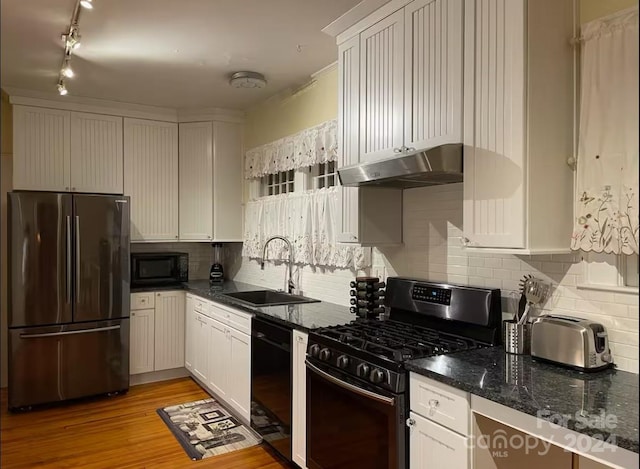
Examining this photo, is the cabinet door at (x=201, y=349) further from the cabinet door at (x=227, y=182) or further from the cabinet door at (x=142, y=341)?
the cabinet door at (x=227, y=182)

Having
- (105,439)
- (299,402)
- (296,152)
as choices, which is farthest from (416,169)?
(105,439)

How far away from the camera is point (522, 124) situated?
71.5 inches

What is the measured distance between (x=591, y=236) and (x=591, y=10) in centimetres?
90

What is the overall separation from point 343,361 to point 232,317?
1.54 meters

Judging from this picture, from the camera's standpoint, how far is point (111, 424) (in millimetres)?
3605

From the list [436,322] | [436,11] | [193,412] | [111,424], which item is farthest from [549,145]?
[111,424]

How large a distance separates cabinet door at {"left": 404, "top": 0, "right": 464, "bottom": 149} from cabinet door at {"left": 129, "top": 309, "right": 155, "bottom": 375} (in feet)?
10.6

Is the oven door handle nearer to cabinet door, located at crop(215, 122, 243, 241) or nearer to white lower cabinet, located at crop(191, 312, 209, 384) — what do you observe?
white lower cabinet, located at crop(191, 312, 209, 384)

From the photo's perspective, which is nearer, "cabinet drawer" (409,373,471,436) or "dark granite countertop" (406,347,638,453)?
"dark granite countertop" (406,347,638,453)

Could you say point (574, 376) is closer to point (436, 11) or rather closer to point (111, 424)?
point (436, 11)

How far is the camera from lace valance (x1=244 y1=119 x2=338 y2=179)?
3.46 meters

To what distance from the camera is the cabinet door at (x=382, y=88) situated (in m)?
2.45

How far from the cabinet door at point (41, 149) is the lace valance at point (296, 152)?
1.69 metres

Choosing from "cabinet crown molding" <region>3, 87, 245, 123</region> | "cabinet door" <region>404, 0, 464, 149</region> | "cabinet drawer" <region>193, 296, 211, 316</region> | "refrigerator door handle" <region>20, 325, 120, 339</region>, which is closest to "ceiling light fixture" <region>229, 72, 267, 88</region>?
"cabinet crown molding" <region>3, 87, 245, 123</region>
